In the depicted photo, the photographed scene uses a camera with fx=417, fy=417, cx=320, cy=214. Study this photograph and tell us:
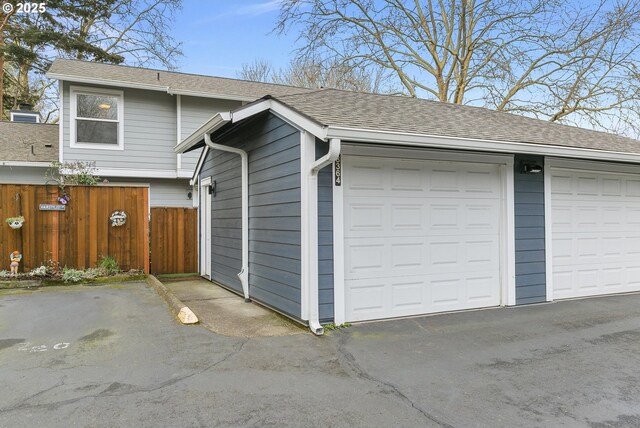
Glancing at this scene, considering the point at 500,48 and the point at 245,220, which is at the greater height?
the point at 500,48

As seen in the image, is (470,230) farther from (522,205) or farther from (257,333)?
(257,333)

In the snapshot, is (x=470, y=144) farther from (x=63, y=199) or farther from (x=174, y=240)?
(x=63, y=199)

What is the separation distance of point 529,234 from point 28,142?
12.4m

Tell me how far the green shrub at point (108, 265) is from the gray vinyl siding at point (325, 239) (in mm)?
5143

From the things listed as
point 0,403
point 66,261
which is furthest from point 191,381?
point 66,261

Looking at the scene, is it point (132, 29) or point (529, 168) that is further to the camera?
point (132, 29)

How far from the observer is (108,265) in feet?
26.7

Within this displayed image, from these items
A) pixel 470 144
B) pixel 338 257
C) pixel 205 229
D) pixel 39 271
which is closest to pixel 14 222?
pixel 39 271

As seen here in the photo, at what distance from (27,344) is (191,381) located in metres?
2.23

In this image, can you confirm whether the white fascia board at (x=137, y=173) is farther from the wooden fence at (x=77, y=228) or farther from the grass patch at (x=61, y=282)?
the grass patch at (x=61, y=282)

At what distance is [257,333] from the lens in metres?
4.83

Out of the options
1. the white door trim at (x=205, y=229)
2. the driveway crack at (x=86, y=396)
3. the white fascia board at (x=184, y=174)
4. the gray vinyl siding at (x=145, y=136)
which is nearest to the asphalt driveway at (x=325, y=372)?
the driveway crack at (x=86, y=396)

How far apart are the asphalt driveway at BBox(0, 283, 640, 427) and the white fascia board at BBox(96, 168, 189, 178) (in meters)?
5.33

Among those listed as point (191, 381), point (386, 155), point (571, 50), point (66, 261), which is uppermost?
point (571, 50)
